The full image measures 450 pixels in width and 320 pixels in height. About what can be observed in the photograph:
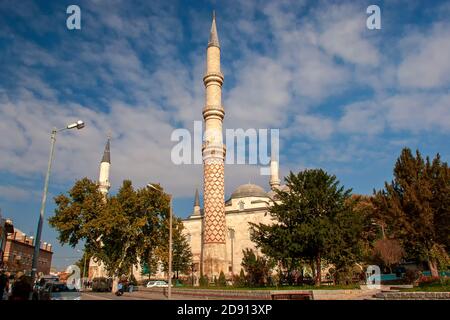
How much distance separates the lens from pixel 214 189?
36312 mm

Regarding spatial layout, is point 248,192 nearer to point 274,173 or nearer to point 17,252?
point 274,173

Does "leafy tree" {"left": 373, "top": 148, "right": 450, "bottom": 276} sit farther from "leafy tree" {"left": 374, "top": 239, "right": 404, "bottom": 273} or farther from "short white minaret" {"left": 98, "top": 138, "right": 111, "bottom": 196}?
"short white minaret" {"left": 98, "top": 138, "right": 111, "bottom": 196}

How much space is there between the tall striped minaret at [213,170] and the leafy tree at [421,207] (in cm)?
1514

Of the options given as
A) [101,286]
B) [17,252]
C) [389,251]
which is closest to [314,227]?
[389,251]

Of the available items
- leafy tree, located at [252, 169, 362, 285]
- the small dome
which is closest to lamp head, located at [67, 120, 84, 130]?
leafy tree, located at [252, 169, 362, 285]

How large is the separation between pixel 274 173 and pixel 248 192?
16.3ft

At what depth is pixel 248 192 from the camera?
55031mm

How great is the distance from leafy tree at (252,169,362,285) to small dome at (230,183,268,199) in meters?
29.2

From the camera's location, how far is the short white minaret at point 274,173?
5409cm

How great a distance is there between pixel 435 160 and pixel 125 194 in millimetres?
24438

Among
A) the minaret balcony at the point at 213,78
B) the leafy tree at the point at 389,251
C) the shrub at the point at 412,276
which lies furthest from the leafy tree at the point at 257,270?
the minaret balcony at the point at 213,78

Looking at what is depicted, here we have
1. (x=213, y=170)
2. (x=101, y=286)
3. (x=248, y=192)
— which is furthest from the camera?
(x=248, y=192)

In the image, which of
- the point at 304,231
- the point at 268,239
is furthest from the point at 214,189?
the point at 304,231
